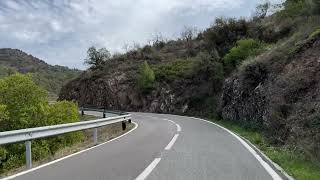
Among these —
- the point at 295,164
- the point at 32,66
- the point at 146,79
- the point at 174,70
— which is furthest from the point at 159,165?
the point at 32,66

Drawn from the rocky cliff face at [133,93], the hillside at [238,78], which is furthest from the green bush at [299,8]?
the rocky cliff face at [133,93]

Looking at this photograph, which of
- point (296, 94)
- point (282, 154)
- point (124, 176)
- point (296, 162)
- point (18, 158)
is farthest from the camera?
point (18, 158)

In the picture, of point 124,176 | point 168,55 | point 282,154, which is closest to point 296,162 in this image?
point 282,154

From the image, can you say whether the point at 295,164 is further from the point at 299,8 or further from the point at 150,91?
the point at 150,91

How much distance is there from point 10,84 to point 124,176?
1167 inches

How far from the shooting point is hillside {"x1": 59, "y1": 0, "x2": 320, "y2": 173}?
18672 mm

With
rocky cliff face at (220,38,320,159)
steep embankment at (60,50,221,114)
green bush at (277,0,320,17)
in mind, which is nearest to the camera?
rocky cliff face at (220,38,320,159)

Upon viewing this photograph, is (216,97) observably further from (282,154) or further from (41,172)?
(41,172)

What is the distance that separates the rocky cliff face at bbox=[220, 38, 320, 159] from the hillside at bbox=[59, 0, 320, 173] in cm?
4

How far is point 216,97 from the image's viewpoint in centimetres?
4669

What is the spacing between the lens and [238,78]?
31.3 m

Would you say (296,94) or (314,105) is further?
(296,94)

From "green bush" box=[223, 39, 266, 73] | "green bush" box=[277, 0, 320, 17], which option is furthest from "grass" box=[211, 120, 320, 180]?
"green bush" box=[223, 39, 266, 73]

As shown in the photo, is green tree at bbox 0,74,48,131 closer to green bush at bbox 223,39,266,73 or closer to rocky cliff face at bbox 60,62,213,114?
rocky cliff face at bbox 60,62,213,114
